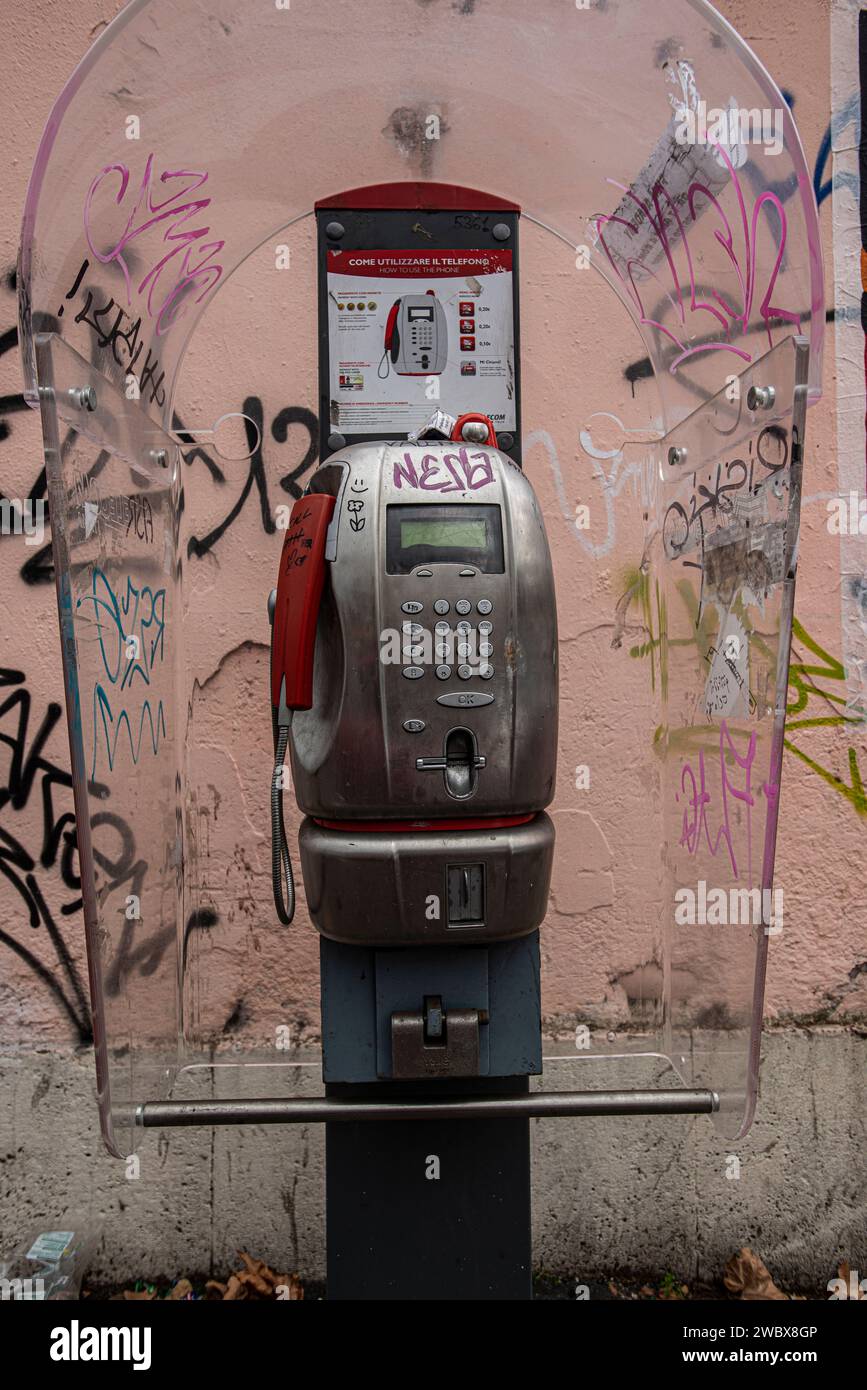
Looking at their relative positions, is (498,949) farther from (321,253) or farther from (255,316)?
(255,316)

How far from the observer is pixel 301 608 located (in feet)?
4.58

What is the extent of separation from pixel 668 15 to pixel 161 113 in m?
0.73

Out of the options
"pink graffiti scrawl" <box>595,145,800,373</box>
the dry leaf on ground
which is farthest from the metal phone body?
the dry leaf on ground

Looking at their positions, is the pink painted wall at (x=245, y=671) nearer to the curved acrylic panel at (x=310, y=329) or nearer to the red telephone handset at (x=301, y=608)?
the curved acrylic panel at (x=310, y=329)

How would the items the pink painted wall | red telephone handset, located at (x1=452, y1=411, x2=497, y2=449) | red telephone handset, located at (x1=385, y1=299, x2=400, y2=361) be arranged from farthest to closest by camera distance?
the pink painted wall, red telephone handset, located at (x1=385, y1=299, x2=400, y2=361), red telephone handset, located at (x1=452, y1=411, x2=497, y2=449)

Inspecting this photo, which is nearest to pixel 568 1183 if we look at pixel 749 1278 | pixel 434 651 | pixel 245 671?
pixel 749 1278

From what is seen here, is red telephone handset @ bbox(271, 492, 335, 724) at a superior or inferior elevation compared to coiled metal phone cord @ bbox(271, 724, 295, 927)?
superior

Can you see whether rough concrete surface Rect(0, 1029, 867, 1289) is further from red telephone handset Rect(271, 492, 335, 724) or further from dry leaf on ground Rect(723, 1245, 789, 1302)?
red telephone handset Rect(271, 492, 335, 724)

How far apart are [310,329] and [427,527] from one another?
3.38ft

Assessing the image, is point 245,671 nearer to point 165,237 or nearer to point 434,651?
point 165,237

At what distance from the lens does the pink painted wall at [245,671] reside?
Answer: 2.19 m

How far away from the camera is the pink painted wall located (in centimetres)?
219

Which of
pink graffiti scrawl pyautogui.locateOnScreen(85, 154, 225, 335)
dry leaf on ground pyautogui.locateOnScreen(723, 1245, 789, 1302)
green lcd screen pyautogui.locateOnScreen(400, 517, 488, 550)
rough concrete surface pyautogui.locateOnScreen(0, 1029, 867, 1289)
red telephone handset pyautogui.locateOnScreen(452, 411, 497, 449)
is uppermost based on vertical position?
pink graffiti scrawl pyautogui.locateOnScreen(85, 154, 225, 335)

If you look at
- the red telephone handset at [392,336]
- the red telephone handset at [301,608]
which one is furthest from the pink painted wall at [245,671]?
the red telephone handset at [301,608]
